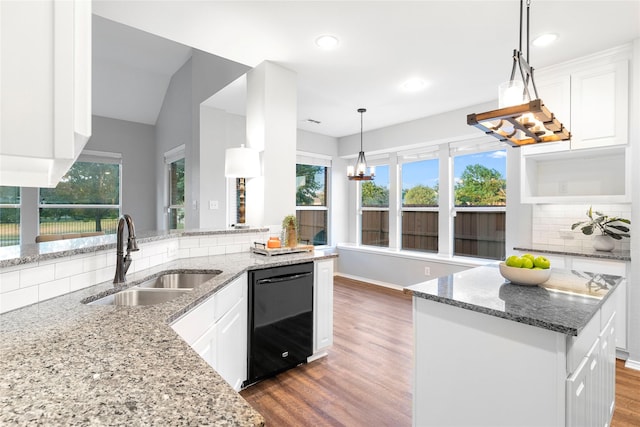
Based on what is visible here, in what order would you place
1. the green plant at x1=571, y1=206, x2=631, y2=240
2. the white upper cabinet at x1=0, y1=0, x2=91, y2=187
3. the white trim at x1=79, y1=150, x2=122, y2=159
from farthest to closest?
the white trim at x1=79, y1=150, x2=122, y2=159 < the green plant at x1=571, y1=206, x2=631, y2=240 < the white upper cabinet at x1=0, y1=0, x2=91, y2=187

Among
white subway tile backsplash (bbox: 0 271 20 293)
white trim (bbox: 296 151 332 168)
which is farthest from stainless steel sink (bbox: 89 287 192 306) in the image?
white trim (bbox: 296 151 332 168)

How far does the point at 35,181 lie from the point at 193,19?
228 cm

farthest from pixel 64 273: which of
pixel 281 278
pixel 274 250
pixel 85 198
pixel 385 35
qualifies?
pixel 85 198

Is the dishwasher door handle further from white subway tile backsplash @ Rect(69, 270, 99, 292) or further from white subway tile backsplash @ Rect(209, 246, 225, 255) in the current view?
white subway tile backsplash @ Rect(69, 270, 99, 292)

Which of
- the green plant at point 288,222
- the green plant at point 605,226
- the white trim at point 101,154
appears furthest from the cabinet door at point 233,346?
the white trim at point 101,154

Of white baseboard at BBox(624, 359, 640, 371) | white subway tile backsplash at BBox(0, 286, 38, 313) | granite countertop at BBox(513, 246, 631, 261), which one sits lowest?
white baseboard at BBox(624, 359, 640, 371)

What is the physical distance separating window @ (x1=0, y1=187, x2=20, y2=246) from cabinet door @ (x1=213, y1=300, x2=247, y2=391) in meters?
4.60

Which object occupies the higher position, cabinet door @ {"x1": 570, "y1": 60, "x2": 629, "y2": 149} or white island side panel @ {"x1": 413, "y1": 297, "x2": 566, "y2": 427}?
cabinet door @ {"x1": 570, "y1": 60, "x2": 629, "y2": 149}

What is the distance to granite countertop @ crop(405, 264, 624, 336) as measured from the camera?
1271mm

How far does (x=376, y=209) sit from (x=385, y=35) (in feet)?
12.1

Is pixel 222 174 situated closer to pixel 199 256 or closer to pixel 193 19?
pixel 199 256

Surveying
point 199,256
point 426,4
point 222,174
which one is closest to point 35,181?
point 199,256

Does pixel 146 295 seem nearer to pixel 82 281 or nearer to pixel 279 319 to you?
pixel 82 281

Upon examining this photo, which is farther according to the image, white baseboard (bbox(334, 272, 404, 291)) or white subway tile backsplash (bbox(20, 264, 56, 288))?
white baseboard (bbox(334, 272, 404, 291))
